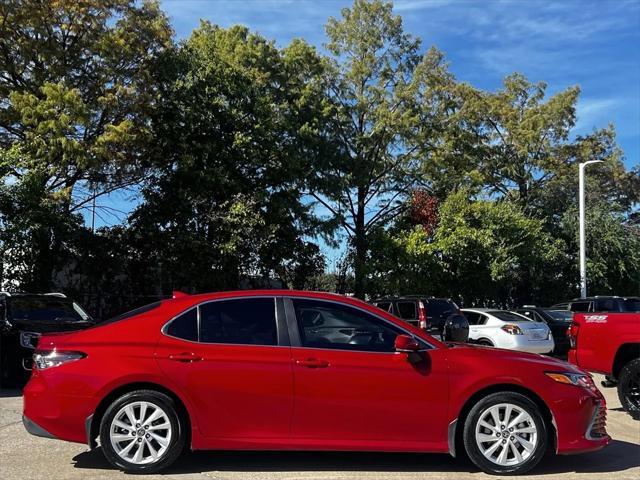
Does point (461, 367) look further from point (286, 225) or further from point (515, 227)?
point (515, 227)

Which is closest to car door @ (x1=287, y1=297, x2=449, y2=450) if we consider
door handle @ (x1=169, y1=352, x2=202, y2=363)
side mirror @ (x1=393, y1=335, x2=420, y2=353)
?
side mirror @ (x1=393, y1=335, x2=420, y2=353)

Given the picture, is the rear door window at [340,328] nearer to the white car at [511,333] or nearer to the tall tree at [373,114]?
the white car at [511,333]

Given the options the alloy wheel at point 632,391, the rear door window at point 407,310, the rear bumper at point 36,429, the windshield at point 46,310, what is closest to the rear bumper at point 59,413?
the rear bumper at point 36,429

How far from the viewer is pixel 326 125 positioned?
2644 cm

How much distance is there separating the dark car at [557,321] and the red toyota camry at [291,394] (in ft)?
36.7

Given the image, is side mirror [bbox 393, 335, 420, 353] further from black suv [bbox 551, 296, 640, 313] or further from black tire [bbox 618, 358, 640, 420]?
black suv [bbox 551, 296, 640, 313]

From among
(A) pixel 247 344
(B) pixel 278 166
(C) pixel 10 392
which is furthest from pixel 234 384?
(B) pixel 278 166

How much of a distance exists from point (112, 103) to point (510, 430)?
15.7 m

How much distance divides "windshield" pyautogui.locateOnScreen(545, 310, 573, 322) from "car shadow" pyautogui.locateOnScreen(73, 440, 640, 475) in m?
10.7

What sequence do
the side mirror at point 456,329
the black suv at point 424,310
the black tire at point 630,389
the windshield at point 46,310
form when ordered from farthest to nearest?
the black suv at point 424,310
the windshield at point 46,310
the side mirror at point 456,329
the black tire at point 630,389

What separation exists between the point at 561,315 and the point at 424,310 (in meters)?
4.70

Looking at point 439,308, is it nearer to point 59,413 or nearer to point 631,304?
point 631,304

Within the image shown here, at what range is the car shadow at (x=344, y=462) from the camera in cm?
573

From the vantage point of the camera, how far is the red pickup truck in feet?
27.6
